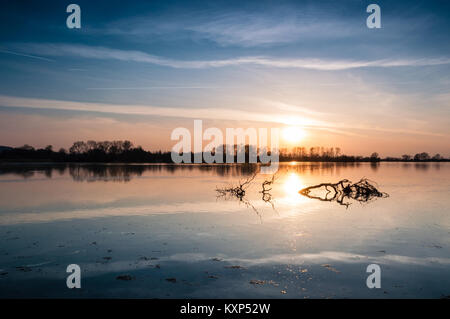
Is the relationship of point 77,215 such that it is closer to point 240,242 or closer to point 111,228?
point 111,228

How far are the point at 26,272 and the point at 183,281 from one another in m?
3.94

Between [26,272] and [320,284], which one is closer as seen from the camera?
[320,284]

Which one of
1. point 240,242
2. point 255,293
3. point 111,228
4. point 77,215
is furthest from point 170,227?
point 255,293

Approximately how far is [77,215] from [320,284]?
495 inches

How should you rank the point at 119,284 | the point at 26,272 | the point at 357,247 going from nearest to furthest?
the point at 119,284, the point at 26,272, the point at 357,247

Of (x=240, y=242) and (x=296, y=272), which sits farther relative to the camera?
(x=240, y=242)

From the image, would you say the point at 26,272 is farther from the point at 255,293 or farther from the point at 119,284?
the point at 255,293

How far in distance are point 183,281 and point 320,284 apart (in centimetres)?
313

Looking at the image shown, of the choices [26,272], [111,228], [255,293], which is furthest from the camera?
[111,228]
